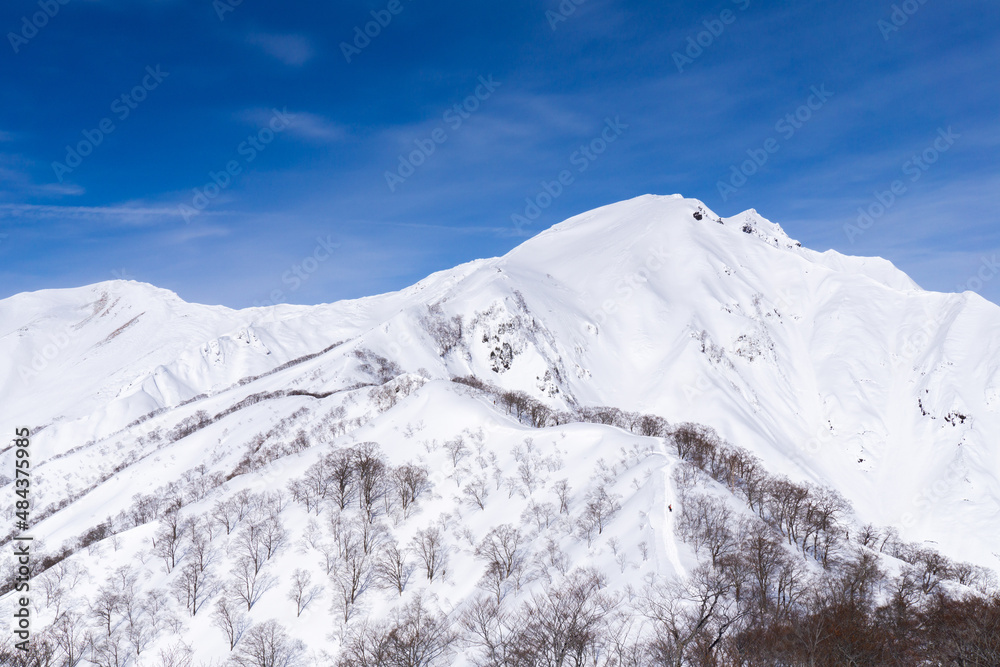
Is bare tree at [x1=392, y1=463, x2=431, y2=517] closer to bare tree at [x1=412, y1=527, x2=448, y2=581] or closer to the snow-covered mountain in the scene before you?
the snow-covered mountain

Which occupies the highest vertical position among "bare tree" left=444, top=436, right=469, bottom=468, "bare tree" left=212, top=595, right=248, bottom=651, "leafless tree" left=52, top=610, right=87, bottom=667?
"bare tree" left=444, top=436, right=469, bottom=468

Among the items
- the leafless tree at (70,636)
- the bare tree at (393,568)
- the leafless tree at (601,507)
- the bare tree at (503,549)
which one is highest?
the leafless tree at (601,507)

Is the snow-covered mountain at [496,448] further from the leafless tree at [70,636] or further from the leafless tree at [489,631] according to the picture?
the leafless tree at [70,636]

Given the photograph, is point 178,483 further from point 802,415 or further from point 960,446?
point 960,446

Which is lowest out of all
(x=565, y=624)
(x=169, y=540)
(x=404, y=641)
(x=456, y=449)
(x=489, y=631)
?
(x=404, y=641)

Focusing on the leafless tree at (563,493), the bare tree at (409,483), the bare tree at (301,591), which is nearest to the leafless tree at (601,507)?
the leafless tree at (563,493)

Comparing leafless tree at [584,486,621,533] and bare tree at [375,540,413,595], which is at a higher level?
leafless tree at [584,486,621,533]

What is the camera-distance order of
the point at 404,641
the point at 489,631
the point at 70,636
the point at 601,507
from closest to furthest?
the point at 489,631, the point at 404,641, the point at 70,636, the point at 601,507

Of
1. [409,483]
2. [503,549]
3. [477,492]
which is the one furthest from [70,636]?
[477,492]

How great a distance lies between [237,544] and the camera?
6475 cm

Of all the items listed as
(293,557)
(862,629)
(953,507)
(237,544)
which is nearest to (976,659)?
(862,629)

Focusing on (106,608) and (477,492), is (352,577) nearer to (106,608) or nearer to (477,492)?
(477,492)

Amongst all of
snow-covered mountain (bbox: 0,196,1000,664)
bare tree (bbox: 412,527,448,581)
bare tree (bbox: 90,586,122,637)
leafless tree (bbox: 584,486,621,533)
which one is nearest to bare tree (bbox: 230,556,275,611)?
snow-covered mountain (bbox: 0,196,1000,664)

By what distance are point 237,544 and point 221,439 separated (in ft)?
191
